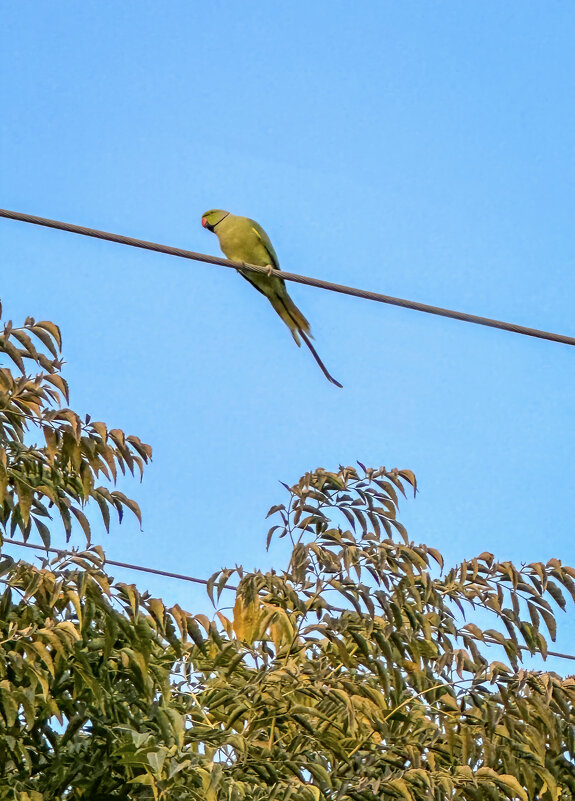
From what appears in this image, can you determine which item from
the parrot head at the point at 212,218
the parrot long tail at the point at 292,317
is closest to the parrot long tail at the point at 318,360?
the parrot long tail at the point at 292,317

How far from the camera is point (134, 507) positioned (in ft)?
8.91

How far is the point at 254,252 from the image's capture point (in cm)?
539

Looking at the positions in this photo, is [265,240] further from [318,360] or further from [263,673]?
[263,673]

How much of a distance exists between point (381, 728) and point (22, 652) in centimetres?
99

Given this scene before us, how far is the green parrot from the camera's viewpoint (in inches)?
187

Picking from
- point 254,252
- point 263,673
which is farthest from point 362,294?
point 254,252

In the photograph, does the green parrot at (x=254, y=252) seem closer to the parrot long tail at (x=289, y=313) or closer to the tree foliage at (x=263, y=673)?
the parrot long tail at (x=289, y=313)

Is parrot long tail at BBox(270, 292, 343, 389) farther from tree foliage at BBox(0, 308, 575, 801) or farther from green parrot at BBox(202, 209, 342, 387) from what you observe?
tree foliage at BBox(0, 308, 575, 801)

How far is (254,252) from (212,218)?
559 mm

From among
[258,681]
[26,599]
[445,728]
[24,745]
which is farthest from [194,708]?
[445,728]

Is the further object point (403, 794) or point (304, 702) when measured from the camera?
point (304, 702)

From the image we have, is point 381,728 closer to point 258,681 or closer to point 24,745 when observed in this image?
point 258,681

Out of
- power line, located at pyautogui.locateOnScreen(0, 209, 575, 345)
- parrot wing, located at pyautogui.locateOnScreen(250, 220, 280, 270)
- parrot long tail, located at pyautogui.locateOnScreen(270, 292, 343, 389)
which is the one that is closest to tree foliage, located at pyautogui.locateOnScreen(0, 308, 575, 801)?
power line, located at pyautogui.locateOnScreen(0, 209, 575, 345)

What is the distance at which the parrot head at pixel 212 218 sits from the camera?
577 centimetres
